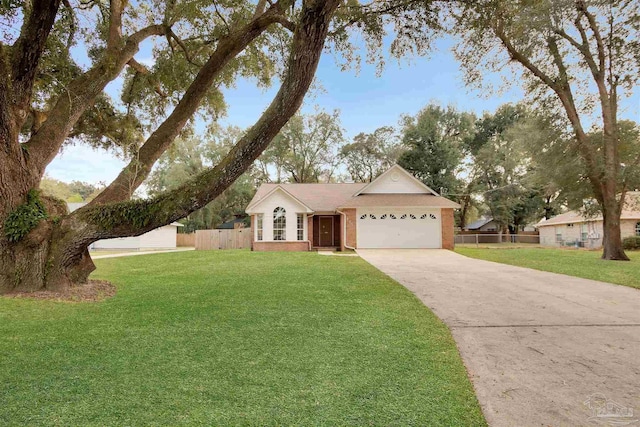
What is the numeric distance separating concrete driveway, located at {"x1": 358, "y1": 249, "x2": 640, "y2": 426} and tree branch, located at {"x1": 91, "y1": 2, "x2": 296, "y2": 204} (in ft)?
21.3

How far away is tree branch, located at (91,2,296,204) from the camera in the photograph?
7570 millimetres

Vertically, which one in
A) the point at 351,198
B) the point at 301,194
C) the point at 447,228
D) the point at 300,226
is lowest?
the point at 447,228

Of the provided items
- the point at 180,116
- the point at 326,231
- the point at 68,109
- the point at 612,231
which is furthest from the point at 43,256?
the point at 612,231

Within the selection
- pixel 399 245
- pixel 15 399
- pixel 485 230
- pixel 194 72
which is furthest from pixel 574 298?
pixel 485 230

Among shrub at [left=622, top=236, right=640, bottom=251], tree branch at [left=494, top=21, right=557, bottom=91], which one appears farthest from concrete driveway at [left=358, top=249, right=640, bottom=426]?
shrub at [left=622, top=236, right=640, bottom=251]

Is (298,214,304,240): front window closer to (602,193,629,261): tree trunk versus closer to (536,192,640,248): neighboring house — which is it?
(602,193,629,261): tree trunk

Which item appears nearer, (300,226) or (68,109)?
(68,109)

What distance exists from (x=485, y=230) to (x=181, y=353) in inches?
1789

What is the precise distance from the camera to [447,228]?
18594mm

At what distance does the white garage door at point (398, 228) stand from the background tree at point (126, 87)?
34.1ft

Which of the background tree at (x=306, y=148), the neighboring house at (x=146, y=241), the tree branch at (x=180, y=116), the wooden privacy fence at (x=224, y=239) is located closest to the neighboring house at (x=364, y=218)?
the wooden privacy fence at (x=224, y=239)

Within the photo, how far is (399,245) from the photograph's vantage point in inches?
732

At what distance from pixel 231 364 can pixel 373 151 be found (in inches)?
1337

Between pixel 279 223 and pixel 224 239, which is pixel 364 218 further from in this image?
pixel 224 239
